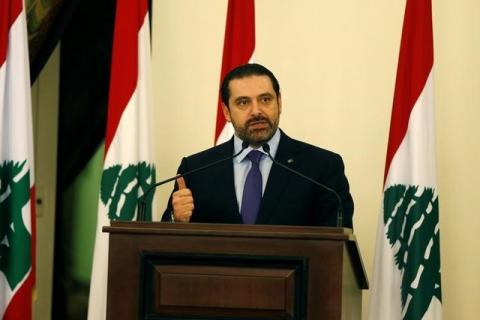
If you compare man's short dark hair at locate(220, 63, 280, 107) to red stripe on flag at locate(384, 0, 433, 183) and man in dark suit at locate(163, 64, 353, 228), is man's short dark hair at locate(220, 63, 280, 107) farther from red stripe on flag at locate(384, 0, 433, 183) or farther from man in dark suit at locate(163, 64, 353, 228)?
red stripe on flag at locate(384, 0, 433, 183)

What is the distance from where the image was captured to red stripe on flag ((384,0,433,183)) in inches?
182

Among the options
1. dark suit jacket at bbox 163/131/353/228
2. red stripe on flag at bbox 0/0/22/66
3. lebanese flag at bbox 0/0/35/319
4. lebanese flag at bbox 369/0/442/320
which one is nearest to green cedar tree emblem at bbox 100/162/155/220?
lebanese flag at bbox 0/0/35/319

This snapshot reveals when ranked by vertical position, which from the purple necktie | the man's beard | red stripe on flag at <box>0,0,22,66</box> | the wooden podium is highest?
red stripe on flag at <box>0,0,22,66</box>

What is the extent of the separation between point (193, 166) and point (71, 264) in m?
2.29

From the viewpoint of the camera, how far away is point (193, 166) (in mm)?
3697

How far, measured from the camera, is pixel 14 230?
4.38 metres

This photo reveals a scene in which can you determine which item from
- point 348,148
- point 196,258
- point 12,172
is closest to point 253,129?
point 196,258

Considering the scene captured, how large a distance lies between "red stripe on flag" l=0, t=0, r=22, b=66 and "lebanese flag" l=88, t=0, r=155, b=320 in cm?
55

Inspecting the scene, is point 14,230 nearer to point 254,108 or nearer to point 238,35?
point 254,108

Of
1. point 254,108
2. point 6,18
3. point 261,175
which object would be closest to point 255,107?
point 254,108

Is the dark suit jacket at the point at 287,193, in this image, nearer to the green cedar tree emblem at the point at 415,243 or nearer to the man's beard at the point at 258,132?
the man's beard at the point at 258,132

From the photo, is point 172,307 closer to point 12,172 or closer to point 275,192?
point 275,192

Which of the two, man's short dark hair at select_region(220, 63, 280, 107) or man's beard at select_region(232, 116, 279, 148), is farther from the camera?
man's short dark hair at select_region(220, 63, 280, 107)

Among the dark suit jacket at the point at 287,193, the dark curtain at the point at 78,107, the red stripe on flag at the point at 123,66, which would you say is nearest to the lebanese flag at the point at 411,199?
the dark suit jacket at the point at 287,193
